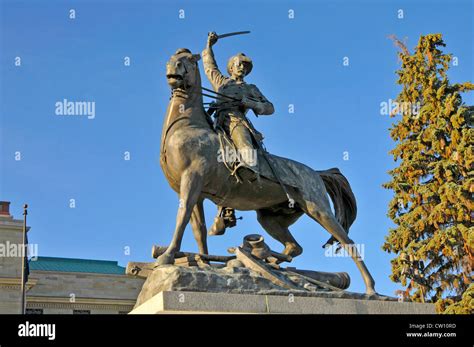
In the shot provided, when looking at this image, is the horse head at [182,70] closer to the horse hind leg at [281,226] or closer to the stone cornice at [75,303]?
the horse hind leg at [281,226]

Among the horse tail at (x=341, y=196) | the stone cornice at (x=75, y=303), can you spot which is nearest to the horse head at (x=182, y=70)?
the horse tail at (x=341, y=196)

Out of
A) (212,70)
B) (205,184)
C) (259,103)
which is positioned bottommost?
(205,184)

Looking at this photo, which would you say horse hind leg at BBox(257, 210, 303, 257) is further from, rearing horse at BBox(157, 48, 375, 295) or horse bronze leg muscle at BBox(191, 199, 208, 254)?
horse bronze leg muscle at BBox(191, 199, 208, 254)

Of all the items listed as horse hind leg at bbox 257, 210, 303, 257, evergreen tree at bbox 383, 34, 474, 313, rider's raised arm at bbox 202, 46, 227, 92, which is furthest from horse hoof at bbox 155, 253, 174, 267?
evergreen tree at bbox 383, 34, 474, 313

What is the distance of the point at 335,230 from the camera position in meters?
14.8

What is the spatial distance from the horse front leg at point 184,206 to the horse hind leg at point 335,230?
1947 mm

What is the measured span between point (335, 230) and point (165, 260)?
2912 millimetres

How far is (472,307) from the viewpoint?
2586cm

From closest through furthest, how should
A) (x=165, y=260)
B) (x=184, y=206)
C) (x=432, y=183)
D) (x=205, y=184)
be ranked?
(x=165, y=260) < (x=184, y=206) < (x=205, y=184) < (x=432, y=183)

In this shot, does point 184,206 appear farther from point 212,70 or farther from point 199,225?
point 212,70

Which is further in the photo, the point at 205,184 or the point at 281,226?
the point at 281,226

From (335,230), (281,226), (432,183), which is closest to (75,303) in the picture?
(432,183)
